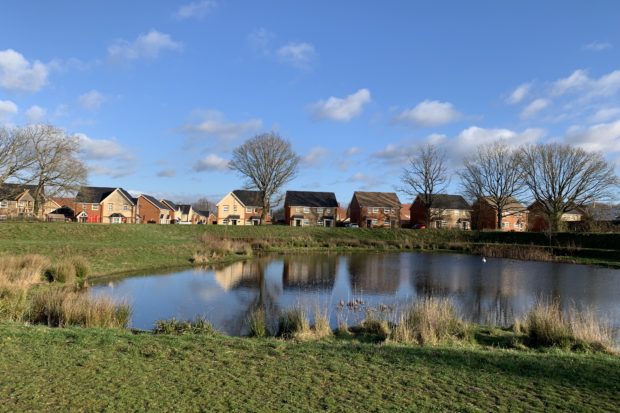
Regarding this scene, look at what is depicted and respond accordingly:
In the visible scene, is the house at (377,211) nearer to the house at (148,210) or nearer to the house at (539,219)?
the house at (539,219)

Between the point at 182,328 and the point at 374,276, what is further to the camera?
the point at 374,276

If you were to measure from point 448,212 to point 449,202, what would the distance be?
2978mm

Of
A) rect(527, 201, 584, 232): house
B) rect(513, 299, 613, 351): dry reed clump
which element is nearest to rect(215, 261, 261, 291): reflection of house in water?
rect(513, 299, 613, 351): dry reed clump

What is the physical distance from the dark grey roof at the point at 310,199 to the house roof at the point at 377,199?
4.59 meters

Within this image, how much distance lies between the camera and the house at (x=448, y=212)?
74.9m

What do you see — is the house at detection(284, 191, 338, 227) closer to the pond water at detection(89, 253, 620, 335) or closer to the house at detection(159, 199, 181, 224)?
the house at detection(159, 199, 181, 224)

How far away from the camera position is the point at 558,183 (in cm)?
5566

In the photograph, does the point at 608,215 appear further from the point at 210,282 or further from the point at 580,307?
the point at 210,282

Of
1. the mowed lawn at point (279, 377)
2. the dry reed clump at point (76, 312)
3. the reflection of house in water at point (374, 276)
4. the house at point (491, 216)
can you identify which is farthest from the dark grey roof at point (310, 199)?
the mowed lawn at point (279, 377)

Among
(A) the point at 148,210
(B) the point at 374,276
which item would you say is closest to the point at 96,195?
(A) the point at 148,210

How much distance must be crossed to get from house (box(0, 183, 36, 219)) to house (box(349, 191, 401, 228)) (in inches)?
1911

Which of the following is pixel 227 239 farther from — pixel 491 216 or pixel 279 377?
pixel 491 216

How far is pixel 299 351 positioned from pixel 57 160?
49.2m

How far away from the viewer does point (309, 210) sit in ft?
253
